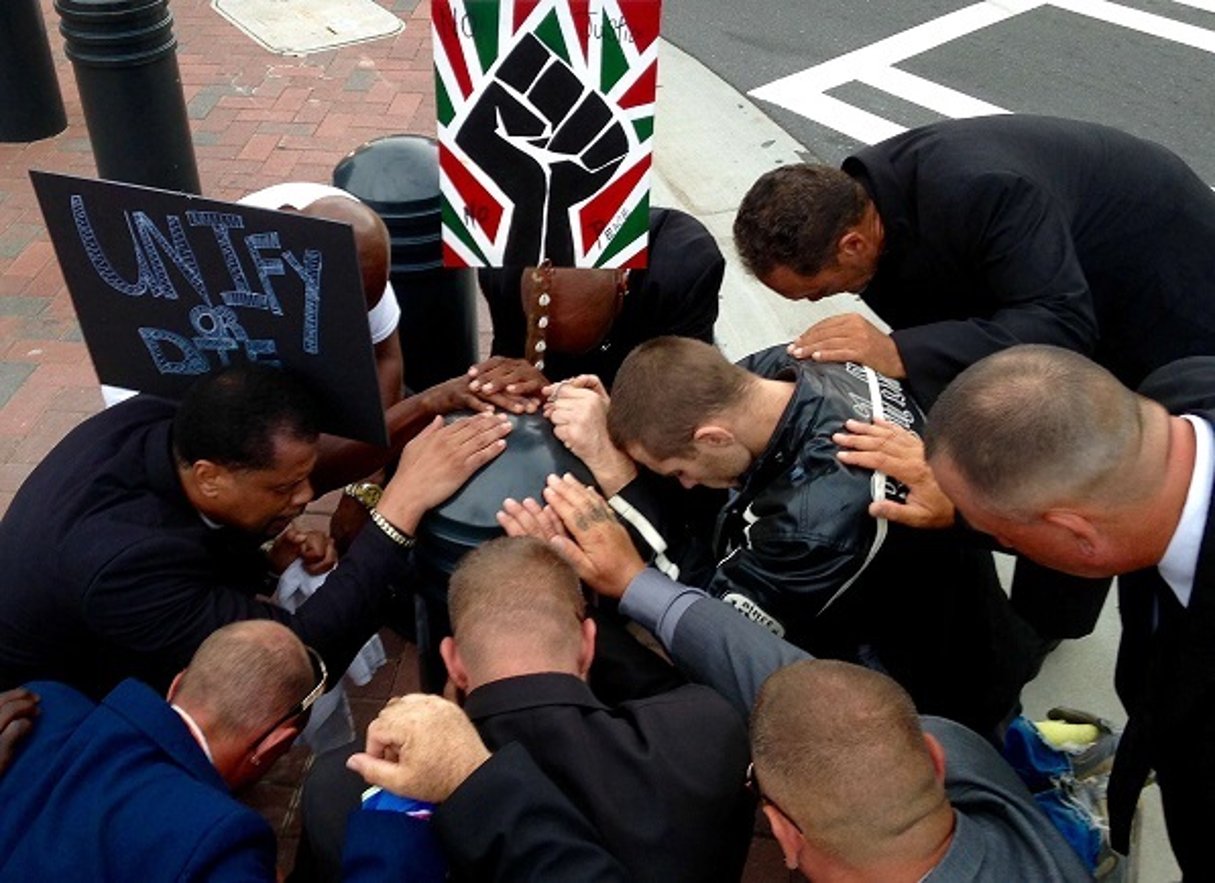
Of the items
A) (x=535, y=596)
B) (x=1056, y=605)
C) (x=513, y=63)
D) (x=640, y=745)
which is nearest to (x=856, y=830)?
(x=640, y=745)

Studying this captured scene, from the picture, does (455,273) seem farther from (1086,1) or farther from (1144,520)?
(1086,1)

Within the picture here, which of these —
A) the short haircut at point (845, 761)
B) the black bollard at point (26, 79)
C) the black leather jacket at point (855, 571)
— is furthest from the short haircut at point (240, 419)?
the black bollard at point (26, 79)

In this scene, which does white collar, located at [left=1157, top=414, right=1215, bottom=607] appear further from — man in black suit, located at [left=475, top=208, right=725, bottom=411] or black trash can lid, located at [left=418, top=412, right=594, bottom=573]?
man in black suit, located at [left=475, top=208, right=725, bottom=411]

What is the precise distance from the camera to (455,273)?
4.20 m

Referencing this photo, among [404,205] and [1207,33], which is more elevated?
[404,205]

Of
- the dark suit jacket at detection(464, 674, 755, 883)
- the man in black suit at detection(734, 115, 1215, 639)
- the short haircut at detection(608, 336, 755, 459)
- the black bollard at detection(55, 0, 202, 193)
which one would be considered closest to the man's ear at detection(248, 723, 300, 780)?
the dark suit jacket at detection(464, 674, 755, 883)

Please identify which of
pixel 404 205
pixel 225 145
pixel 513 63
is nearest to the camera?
pixel 513 63

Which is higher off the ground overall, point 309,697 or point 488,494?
point 488,494

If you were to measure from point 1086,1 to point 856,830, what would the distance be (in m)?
8.88

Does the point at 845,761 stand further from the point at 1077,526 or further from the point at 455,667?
the point at 455,667

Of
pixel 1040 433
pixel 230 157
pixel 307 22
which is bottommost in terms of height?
pixel 230 157

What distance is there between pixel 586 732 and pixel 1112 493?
1.02m

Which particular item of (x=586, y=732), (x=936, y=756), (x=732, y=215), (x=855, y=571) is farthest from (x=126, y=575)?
(x=732, y=215)

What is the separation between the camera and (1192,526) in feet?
7.05
